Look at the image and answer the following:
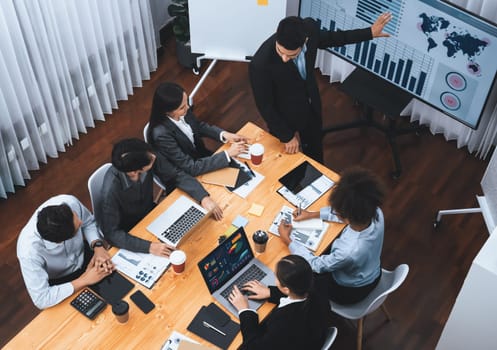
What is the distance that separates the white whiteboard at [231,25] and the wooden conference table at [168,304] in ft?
5.39

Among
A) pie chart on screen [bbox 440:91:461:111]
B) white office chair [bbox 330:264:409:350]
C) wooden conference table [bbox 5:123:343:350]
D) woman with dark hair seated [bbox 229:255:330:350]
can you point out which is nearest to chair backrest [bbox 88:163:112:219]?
wooden conference table [bbox 5:123:343:350]

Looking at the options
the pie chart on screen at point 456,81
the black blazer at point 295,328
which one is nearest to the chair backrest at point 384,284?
the black blazer at point 295,328

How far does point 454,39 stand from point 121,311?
2677mm

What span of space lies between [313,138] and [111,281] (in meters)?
1.85

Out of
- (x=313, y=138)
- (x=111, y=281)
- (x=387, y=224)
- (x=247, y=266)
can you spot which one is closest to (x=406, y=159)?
(x=387, y=224)

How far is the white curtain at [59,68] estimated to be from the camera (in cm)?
449

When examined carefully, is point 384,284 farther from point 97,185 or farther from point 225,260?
point 97,185

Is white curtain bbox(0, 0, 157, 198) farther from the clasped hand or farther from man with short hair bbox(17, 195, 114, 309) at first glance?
the clasped hand

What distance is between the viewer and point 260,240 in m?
3.52

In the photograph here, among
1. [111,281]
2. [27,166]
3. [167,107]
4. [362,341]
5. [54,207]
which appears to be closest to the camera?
[54,207]

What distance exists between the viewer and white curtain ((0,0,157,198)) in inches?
177

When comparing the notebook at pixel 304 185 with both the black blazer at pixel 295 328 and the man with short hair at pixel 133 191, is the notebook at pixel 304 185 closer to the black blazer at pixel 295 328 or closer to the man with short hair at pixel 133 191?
the man with short hair at pixel 133 191

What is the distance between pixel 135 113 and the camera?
18.1 ft

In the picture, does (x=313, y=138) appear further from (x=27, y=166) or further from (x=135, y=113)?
A: (x=27, y=166)
